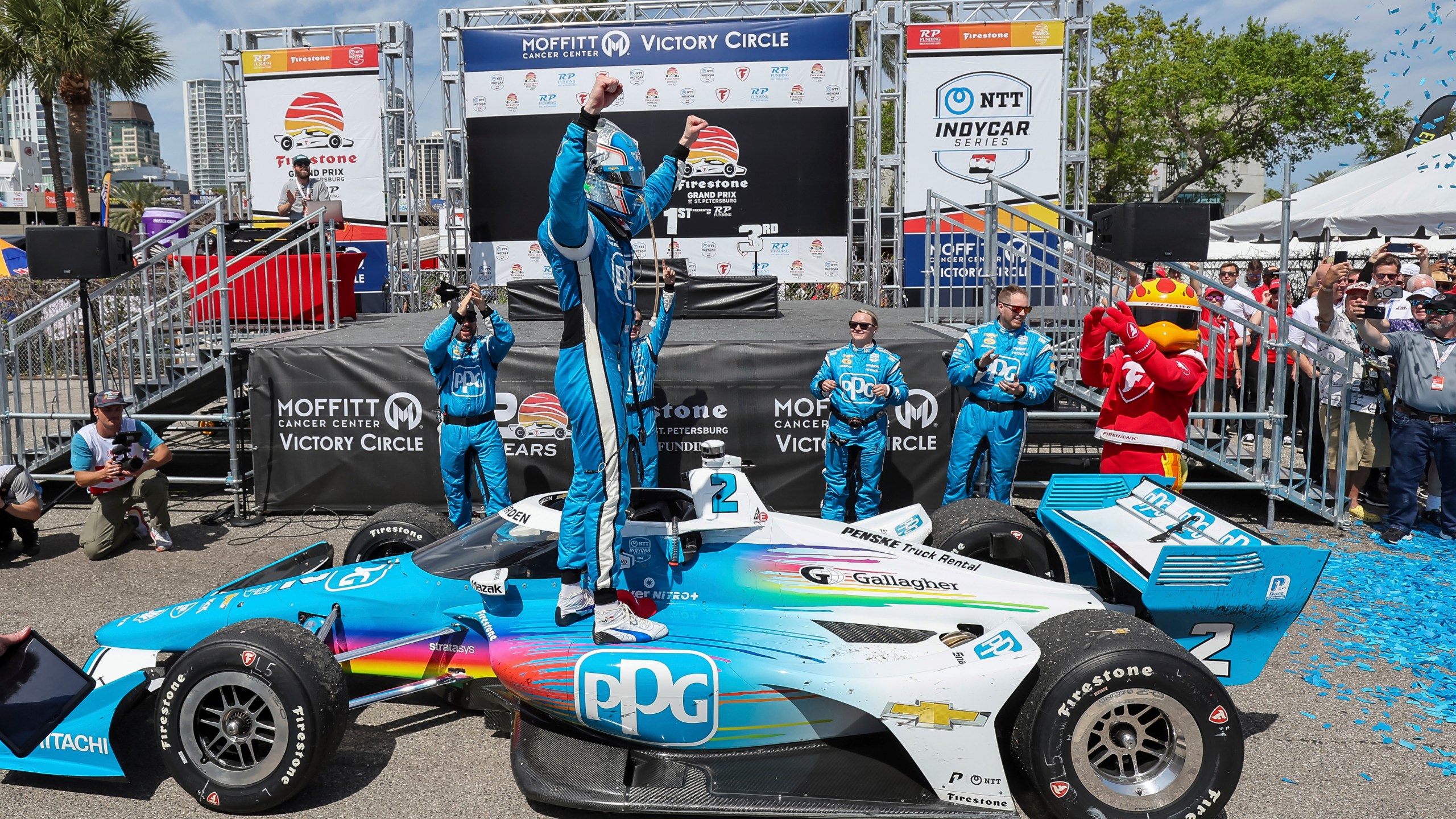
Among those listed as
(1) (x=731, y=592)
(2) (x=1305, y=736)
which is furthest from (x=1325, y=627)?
(1) (x=731, y=592)

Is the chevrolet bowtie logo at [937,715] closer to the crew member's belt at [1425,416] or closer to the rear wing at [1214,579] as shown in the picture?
the rear wing at [1214,579]

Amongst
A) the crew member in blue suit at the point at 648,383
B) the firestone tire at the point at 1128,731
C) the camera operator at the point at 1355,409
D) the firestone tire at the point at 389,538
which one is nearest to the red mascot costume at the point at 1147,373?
the firestone tire at the point at 1128,731

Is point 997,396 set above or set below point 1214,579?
above

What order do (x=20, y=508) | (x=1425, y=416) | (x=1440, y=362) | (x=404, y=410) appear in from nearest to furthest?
(x=20, y=508), (x=1440, y=362), (x=1425, y=416), (x=404, y=410)

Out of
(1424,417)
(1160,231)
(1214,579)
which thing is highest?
(1160,231)

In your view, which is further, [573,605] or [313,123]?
[313,123]

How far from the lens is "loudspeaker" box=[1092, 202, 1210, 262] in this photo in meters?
6.20

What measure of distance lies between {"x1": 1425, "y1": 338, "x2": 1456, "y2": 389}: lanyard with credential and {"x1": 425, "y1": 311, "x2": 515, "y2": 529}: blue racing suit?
7.05 m

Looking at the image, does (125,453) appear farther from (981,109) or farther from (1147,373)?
(981,109)

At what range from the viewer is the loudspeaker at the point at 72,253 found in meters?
7.70

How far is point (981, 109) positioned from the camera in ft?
42.6

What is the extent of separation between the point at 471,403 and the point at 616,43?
7.54m

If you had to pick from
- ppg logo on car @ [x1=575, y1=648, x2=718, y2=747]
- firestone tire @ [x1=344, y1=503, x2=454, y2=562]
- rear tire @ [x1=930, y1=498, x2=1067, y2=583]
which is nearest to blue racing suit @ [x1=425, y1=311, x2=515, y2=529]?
firestone tire @ [x1=344, y1=503, x2=454, y2=562]

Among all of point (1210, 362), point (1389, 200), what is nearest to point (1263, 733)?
point (1210, 362)
